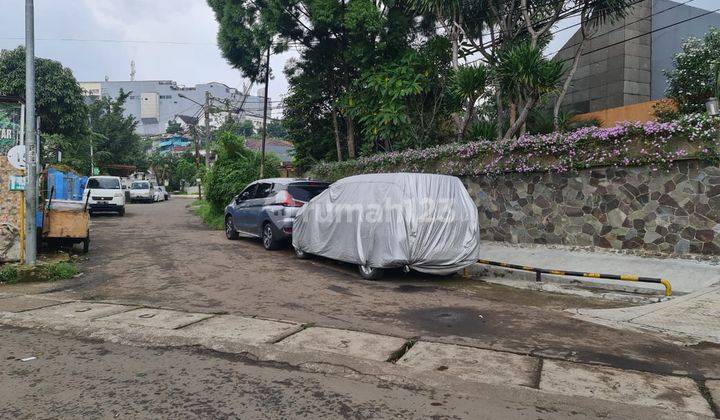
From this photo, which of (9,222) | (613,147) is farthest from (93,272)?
(613,147)

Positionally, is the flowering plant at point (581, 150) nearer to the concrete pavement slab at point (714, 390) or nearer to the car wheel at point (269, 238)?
the car wheel at point (269, 238)

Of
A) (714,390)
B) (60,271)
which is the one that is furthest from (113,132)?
(714,390)

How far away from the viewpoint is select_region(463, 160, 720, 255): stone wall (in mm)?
8172

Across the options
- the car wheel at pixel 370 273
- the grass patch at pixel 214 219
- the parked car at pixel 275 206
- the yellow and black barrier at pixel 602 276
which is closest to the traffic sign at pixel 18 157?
the parked car at pixel 275 206

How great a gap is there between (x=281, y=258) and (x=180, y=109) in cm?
9761

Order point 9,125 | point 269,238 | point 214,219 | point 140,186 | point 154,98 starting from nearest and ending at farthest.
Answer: point 9,125 < point 269,238 < point 214,219 < point 140,186 < point 154,98

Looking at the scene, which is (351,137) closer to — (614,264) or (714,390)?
(614,264)

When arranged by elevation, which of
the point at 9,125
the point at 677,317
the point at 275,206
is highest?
the point at 9,125

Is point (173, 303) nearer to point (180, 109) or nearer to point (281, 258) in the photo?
point (281, 258)

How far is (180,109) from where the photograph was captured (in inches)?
3905

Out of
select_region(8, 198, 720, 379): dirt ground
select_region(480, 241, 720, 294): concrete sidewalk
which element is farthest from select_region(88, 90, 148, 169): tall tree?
select_region(480, 241, 720, 294): concrete sidewalk

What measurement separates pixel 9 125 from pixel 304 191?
18.9ft

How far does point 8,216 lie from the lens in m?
8.44

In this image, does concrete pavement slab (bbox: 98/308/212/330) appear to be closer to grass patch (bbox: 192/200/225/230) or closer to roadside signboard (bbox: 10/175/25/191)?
roadside signboard (bbox: 10/175/25/191)
